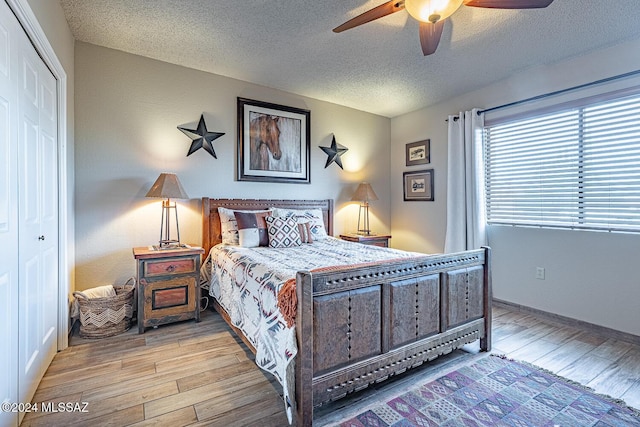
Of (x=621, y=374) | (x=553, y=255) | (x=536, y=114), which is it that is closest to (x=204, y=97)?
(x=536, y=114)

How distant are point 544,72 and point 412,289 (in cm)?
279

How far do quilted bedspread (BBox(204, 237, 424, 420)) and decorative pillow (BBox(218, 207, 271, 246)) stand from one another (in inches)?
4.6

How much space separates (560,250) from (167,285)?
3803 millimetres

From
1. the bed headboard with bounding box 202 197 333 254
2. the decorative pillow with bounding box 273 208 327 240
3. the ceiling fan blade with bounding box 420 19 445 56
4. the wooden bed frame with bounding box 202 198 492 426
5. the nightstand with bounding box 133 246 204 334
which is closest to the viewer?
the wooden bed frame with bounding box 202 198 492 426

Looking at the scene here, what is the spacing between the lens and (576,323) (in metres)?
2.91

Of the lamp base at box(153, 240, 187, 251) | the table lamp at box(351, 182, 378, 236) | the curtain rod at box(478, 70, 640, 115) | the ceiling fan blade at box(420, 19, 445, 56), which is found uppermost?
the ceiling fan blade at box(420, 19, 445, 56)

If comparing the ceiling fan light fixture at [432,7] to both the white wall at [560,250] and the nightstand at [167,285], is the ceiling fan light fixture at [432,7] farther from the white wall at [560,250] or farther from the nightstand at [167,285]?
the nightstand at [167,285]

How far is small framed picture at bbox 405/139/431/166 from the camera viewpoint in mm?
4348

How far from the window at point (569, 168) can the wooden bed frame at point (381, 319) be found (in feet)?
4.34

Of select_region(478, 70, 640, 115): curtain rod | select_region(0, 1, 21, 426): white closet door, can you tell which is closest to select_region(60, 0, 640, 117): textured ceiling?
select_region(478, 70, 640, 115): curtain rod

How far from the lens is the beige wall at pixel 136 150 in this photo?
9.39 feet

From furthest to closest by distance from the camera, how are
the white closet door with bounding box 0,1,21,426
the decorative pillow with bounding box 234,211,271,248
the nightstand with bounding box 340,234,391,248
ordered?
1. the nightstand with bounding box 340,234,391,248
2. the decorative pillow with bounding box 234,211,271,248
3. the white closet door with bounding box 0,1,21,426

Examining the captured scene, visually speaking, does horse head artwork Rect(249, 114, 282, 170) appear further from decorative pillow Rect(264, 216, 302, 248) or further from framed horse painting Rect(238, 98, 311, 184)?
decorative pillow Rect(264, 216, 302, 248)

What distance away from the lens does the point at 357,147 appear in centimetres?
461
